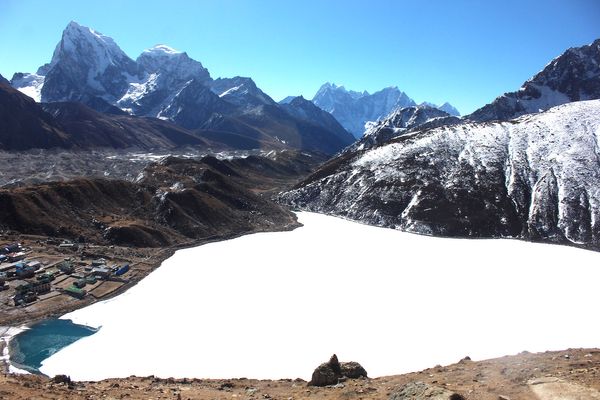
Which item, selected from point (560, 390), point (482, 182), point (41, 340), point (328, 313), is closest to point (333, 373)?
point (560, 390)

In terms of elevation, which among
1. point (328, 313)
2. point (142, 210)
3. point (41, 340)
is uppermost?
point (142, 210)

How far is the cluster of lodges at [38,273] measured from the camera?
64500 mm

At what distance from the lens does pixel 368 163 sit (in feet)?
550

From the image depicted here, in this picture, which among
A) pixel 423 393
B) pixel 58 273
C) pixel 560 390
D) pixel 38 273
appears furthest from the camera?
pixel 58 273

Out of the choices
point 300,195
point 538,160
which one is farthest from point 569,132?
point 300,195

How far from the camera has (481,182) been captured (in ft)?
462

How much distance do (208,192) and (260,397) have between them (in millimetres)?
105896

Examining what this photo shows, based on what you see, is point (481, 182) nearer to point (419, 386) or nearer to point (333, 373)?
point (333, 373)

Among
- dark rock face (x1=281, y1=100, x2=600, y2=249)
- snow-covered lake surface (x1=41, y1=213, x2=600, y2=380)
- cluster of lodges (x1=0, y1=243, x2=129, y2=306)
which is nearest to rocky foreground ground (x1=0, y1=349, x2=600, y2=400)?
snow-covered lake surface (x1=41, y1=213, x2=600, y2=380)

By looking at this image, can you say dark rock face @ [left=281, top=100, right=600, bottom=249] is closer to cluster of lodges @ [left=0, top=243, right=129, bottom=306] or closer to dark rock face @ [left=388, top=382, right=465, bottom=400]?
cluster of lodges @ [left=0, top=243, right=129, bottom=306]

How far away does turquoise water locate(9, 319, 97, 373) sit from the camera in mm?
46750

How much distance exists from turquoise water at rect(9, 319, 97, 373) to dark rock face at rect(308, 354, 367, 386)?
31.1 meters

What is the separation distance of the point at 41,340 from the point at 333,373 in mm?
39420

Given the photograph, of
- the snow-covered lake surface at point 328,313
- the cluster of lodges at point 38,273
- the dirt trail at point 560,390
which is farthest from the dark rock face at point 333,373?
the cluster of lodges at point 38,273
